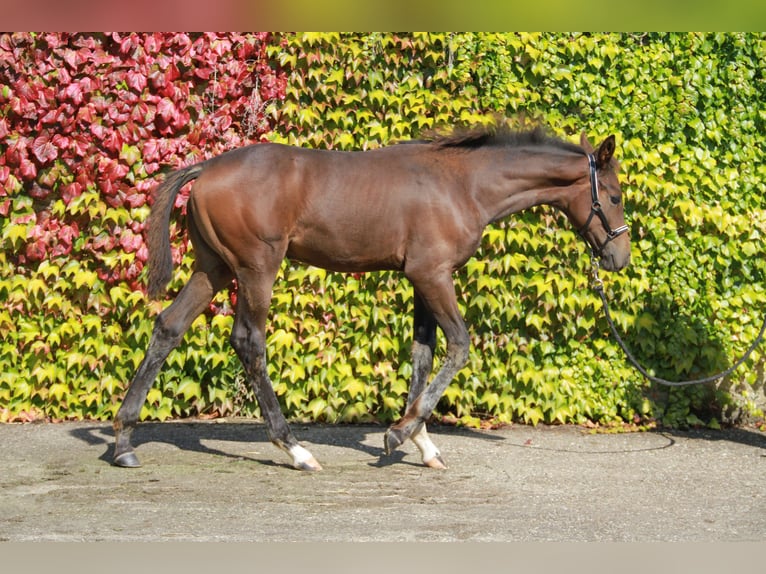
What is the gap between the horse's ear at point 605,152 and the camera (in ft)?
19.0

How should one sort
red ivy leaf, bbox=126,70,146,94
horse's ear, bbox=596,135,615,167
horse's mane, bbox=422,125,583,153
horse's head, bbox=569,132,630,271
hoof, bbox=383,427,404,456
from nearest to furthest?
hoof, bbox=383,427,404,456 < horse's ear, bbox=596,135,615,167 < horse's head, bbox=569,132,630,271 < horse's mane, bbox=422,125,583,153 < red ivy leaf, bbox=126,70,146,94

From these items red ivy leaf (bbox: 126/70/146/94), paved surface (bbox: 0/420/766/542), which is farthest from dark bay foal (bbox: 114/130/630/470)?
red ivy leaf (bbox: 126/70/146/94)

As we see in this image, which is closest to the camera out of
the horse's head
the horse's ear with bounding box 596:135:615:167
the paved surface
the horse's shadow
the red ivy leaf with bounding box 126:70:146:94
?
the paved surface

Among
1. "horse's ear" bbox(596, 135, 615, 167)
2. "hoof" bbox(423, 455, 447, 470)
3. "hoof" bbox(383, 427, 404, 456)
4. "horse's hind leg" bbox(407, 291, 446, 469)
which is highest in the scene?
"horse's ear" bbox(596, 135, 615, 167)

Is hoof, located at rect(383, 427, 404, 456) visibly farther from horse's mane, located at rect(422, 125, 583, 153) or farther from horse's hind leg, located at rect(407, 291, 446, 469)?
horse's mane, located at rect(422, 125, 583, 153)

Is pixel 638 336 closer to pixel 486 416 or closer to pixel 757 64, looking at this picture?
pixel 486 416

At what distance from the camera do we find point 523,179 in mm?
5922

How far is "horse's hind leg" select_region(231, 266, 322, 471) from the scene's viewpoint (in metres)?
5.71

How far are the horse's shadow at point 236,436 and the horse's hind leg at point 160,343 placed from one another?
299 mm

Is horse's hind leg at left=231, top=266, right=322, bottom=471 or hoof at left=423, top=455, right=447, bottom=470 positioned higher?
horse's hind leg at left=231, top=266, right=322, bottom=471

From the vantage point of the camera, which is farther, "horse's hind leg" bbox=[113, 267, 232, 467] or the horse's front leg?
"horse's hind leg" bbox=[113, 267, 232, 467]

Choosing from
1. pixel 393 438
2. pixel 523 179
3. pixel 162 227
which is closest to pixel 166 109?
pixel 162 227

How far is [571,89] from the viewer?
703 centimetres

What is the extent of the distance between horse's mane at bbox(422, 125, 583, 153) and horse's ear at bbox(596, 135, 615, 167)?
0.50 feet
